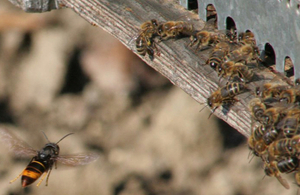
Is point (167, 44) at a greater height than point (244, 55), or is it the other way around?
point (244, 55)

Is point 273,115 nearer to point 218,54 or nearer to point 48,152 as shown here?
point 218,54

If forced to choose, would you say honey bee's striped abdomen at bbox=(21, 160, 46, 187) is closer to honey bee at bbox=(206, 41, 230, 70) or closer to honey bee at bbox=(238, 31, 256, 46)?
honey bee at bbox=(206, 41, 230, 70)

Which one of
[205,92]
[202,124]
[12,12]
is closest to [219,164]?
[202,124]

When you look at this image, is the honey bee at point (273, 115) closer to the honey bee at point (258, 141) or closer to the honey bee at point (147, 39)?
the honey bee at point (258, 141)

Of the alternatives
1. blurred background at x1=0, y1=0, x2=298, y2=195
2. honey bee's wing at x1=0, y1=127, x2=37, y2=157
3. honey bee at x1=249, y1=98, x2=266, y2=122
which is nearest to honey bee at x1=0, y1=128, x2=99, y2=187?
honey bee's wing at x1=0, y1=127, x2=37, y2=157

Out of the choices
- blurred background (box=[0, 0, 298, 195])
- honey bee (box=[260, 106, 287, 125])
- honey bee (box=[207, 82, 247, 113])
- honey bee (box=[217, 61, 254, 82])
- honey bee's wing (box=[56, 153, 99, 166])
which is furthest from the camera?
blurred background (box=[0, 0, 298, 195])

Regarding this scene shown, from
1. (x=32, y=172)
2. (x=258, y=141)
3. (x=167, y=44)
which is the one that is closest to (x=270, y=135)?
(x=258, y=141)

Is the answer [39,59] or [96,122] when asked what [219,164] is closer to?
[96,122]
